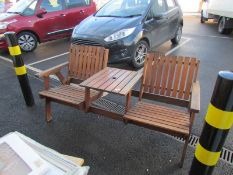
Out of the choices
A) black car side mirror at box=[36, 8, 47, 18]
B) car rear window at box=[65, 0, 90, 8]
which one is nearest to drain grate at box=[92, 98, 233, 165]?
black car side mirror at box=[36, 8, 47, 18]

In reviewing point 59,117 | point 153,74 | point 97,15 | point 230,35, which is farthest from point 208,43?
point 59,117

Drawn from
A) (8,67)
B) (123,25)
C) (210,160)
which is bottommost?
(8,67)

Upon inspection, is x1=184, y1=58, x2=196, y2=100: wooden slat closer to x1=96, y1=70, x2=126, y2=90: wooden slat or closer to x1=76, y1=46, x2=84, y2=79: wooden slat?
x1=96, y1=70, x2=126, y2=90: wooden slat

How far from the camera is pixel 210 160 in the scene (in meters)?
1.90

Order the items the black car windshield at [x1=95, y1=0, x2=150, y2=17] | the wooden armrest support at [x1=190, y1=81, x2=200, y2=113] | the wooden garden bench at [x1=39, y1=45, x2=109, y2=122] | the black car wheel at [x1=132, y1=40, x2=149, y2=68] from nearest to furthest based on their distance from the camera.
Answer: the wooden armrest support at [x1=190, y1=81, x2=200, y2=113] → the wooden garden bench at [x1=39, y1=45, x2=109, y2=122] → the black car wheel at [x1=132, y1=40, x2=149, y2=68] → the black car windshield at [x1=95, y1=0, x2=150, y2=17]

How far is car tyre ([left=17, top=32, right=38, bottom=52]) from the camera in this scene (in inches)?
280

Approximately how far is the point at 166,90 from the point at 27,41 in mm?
5310

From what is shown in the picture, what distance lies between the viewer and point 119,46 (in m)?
5.32

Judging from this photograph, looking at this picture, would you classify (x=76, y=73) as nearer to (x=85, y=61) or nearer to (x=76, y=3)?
(x=85, y=61)

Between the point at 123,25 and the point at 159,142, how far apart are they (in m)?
3.11

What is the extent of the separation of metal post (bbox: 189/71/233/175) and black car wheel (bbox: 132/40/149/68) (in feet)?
12.6

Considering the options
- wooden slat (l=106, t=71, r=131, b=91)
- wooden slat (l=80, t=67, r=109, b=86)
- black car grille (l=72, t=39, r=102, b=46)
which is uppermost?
wooden slat (l=106, t=71, r=131, b=91)

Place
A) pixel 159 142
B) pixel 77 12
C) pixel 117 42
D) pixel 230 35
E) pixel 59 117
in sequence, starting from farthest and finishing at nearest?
1. pixel 230 35
2. pixel 77 12
3. pixel 117 42
4. pixel 59 117
5. pixel 159 142

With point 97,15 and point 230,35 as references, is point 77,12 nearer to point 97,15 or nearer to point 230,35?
point 97,15
